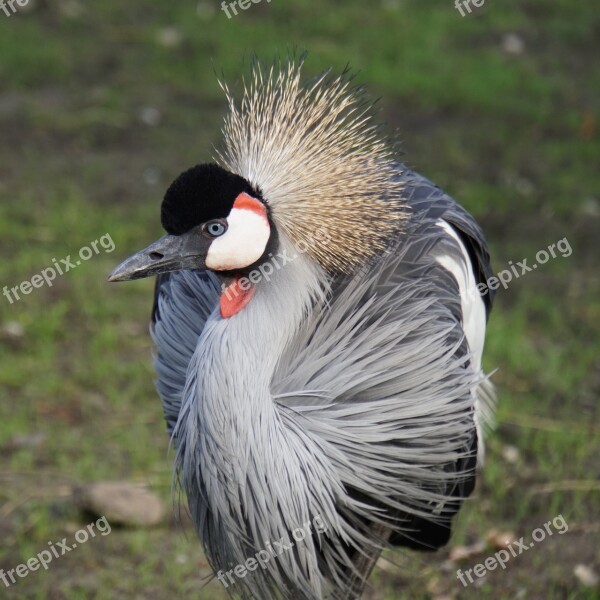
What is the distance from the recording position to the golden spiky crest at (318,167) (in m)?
1.90

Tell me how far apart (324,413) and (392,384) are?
14cm

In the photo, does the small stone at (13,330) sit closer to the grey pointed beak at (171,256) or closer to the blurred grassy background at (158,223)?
the blurred grassy background at (158,223)

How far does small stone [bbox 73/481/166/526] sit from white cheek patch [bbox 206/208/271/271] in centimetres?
105

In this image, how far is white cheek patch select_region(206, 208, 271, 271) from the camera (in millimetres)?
1814

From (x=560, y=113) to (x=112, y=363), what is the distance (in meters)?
2.63

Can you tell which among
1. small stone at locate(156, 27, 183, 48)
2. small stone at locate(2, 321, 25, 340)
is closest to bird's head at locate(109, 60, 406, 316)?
small stone at locate(2, 321, 25, 340)

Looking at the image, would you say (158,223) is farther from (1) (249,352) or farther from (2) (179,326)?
(1) (249,352)

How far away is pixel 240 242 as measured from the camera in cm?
182

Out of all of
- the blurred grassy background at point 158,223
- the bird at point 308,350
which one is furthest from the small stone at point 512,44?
the bird at point 308,350

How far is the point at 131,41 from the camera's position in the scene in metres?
5.46

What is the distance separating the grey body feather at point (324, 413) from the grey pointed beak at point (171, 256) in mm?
118

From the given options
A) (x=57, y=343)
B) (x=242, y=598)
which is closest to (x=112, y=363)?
(x=57, y=343)

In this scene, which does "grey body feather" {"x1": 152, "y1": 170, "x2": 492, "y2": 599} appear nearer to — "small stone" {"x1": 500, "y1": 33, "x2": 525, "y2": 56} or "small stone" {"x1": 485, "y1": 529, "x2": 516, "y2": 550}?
"small stone" {"x1": 485, "y1": 529, "x2": 516, "y2": 550}

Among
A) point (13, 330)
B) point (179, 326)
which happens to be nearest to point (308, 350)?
point (179, 326)
